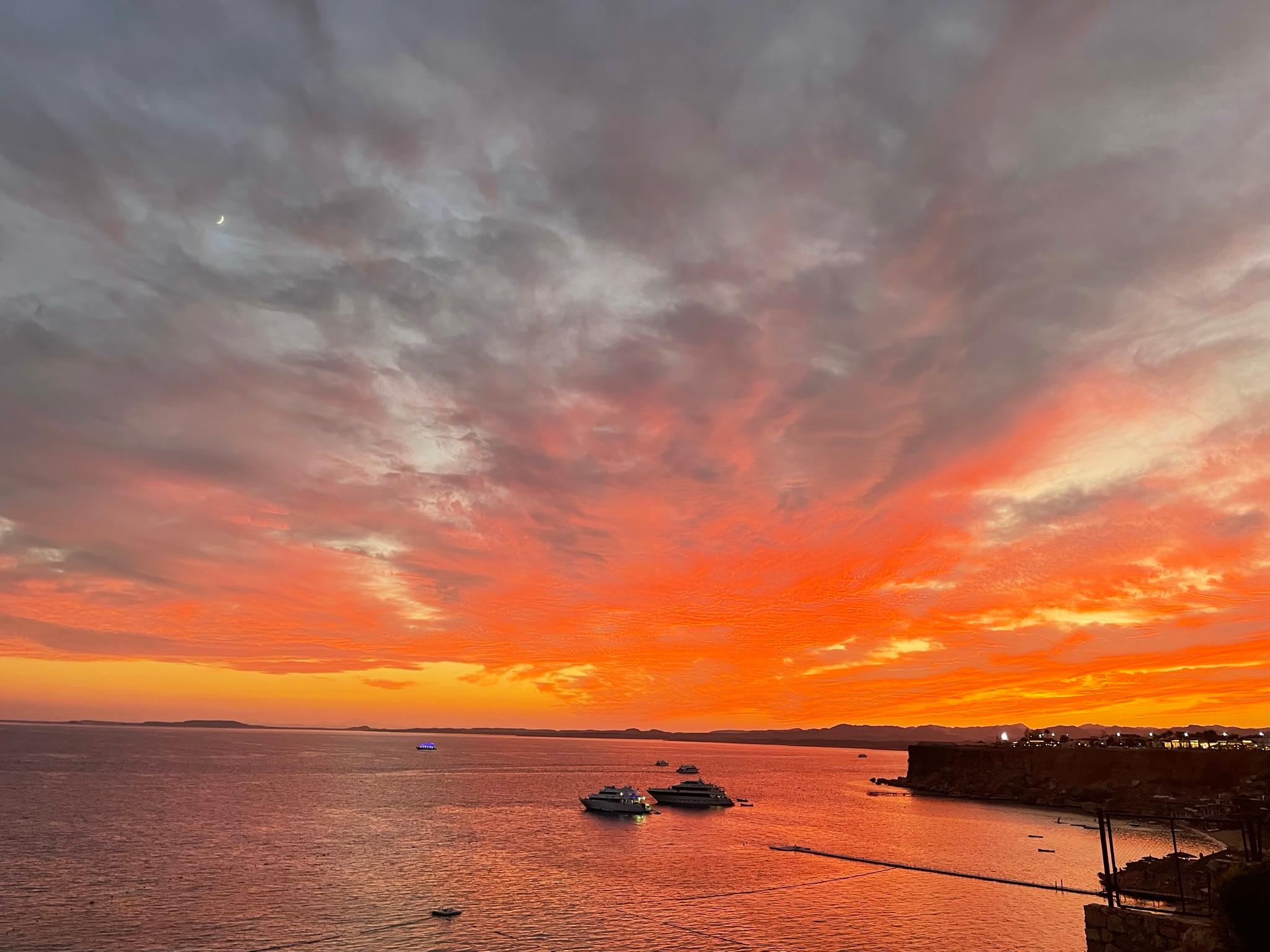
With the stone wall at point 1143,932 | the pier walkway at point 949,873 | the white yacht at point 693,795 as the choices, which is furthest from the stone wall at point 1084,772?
the stone wall at point 1143,932

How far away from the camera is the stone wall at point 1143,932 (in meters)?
26.9

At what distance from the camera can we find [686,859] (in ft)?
257

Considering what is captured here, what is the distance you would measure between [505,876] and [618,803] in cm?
5592

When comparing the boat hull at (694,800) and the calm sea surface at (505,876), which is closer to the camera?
the calm sea surface at (505,876)

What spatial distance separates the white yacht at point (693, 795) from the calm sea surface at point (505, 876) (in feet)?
30.1

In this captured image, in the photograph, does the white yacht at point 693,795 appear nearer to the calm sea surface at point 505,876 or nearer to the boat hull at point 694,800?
the boat hull at point 694,800

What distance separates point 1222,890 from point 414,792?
461 ft

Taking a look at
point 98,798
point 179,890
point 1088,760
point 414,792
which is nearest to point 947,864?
point 179,890

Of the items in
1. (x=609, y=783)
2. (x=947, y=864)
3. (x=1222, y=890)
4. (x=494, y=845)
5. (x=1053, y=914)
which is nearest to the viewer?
(x=1222, y=890)

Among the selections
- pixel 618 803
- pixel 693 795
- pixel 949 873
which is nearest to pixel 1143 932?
pixel 949 873

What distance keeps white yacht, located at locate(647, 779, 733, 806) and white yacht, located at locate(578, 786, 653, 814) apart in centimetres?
1613

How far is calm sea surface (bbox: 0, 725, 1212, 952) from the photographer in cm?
4731

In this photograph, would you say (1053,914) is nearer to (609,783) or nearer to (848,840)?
(848,840)

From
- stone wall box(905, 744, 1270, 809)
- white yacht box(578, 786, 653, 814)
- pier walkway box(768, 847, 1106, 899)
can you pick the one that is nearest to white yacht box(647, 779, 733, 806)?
white yacht box(578, 786, 653, 814)
